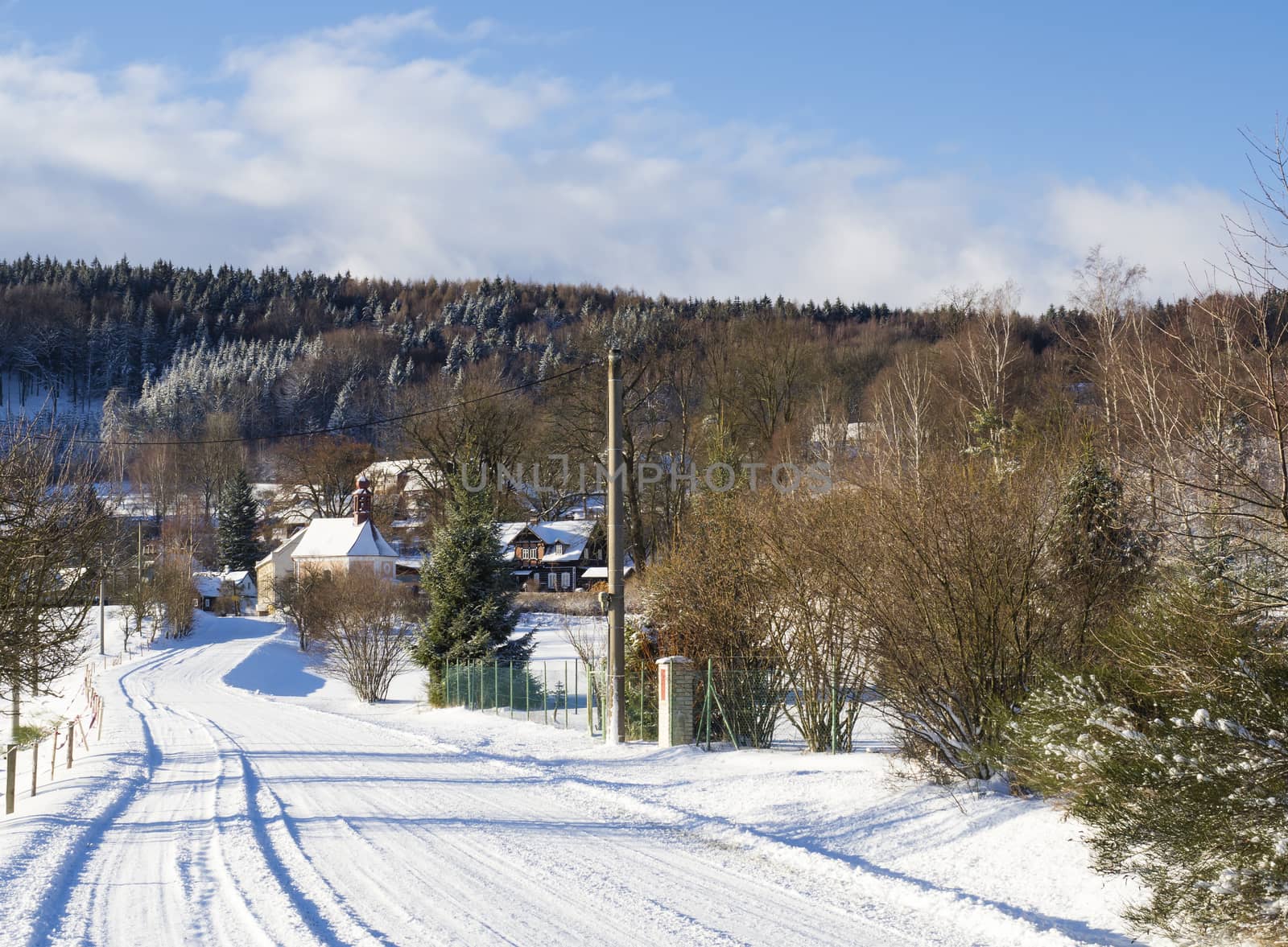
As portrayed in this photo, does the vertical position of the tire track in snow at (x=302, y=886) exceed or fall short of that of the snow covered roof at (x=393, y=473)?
it falls short

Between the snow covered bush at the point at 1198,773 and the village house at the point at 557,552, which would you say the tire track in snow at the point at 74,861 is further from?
the village house at the point at 557,552

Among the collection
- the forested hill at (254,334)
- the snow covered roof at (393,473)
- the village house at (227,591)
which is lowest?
the village house at (227,591)

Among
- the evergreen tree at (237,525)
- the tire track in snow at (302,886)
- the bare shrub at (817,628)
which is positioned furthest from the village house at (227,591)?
the tire track in snow at (302,886)

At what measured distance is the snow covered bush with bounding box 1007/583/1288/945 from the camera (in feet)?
20.3

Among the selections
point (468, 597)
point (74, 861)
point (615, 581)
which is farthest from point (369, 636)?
point (74, 861)

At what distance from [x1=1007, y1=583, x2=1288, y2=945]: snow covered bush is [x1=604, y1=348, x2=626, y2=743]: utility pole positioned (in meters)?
11.3

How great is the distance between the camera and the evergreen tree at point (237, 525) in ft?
280

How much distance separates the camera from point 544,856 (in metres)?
9.36

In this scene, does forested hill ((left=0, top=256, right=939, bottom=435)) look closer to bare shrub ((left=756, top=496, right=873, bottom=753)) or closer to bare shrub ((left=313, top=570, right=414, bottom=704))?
bare shrub ((left=313, top=570, right=414, bottom=704))

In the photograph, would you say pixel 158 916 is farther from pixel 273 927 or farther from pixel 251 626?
pixel 251 626

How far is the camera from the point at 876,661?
12.2 metres

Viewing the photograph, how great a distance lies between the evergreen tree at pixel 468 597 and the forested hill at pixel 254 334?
205ft

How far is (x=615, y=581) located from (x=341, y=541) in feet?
193

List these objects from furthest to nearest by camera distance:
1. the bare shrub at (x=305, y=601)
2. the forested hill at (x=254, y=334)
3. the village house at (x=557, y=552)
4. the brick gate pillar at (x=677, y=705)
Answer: the forested hill at (x=254, y=334)
the village house at (x=557, y=552)
the bare shrub at (x=305, y=601)
the brick gate pillar at (x=677, y=705)
